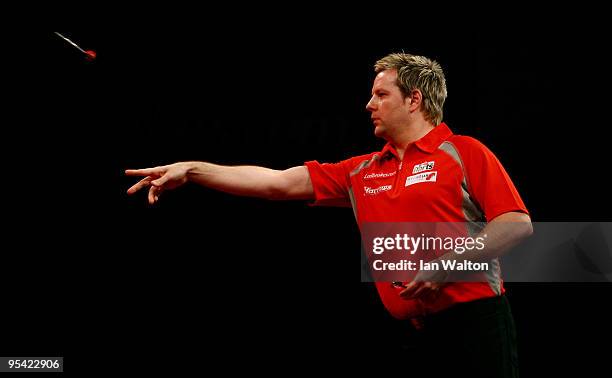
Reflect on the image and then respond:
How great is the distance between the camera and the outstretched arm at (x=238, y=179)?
6.20ft

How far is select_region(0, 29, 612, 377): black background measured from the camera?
9.52ft

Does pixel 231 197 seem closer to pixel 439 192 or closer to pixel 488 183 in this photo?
pixel 439 192

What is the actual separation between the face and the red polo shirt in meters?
0.07

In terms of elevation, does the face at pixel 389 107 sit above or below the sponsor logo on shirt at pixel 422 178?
above

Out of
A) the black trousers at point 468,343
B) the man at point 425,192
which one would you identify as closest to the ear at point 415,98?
the man at point 425,192

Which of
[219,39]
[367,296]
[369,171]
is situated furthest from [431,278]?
[219,39]

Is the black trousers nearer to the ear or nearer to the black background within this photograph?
the ear

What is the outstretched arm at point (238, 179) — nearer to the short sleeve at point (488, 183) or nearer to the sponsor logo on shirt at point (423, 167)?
the sponsor logo on shirt at point (423, 167)

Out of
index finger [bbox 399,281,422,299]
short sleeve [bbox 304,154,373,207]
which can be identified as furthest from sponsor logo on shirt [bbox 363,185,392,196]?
index finger [bbox 399,281,422,299]

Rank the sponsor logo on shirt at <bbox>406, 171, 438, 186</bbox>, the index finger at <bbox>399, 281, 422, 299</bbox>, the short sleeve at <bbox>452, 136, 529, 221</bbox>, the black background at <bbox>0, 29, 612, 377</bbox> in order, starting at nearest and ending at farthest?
the index finger at <bbox>399, 281, 422, 299</bbox>, the short sleeve at <bbox>452, 136, 529, 221</bbox>, the sponsor logo on shirt at <bbox>406, 171, 438, 186</bbox>, the black background at <bbox>0, 29, 612, 377</bbox>

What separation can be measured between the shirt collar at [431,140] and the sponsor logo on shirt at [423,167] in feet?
0.14

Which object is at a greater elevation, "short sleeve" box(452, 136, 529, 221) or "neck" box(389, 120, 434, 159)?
"neck" box(389, 120, 434, 159)

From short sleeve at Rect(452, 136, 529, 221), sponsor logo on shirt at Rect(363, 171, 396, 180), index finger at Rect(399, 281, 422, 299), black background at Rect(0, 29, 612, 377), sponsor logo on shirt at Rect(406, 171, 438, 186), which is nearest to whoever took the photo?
index finger at Rect(399, 281, 422, 299)

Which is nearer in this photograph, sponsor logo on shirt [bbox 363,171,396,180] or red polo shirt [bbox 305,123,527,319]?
red polo shirt [bbox 305,123,527,319]
